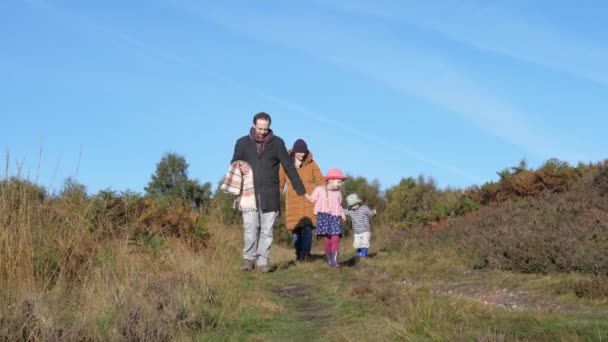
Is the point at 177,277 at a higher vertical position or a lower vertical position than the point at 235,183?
lower

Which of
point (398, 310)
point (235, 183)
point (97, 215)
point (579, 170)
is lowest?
point (398, 310)

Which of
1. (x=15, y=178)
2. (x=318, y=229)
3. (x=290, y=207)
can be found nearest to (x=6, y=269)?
(x=15, y=178)

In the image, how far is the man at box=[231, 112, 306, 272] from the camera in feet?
35.8

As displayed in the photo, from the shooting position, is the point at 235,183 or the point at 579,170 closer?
the point at 235,183

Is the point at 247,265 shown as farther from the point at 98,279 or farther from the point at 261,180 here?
the point at 98,279

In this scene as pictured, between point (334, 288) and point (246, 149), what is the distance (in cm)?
351

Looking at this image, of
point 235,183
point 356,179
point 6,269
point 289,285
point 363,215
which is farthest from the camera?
point 356,179

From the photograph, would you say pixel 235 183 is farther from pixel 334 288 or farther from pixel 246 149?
pixel 334 288

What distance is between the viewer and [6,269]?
271 inches

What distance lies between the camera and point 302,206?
13453mm

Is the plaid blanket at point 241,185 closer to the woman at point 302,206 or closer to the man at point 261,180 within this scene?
the man at point 261,180

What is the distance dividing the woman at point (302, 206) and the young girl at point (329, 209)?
749 millimetres

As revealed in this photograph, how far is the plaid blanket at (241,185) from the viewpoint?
10938 millimetres

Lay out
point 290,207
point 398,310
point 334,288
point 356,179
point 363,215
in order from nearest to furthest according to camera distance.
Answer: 1. point 398,310
2. point 334,288
3. point 290,207
4. point 363,215
5. point 356,179
